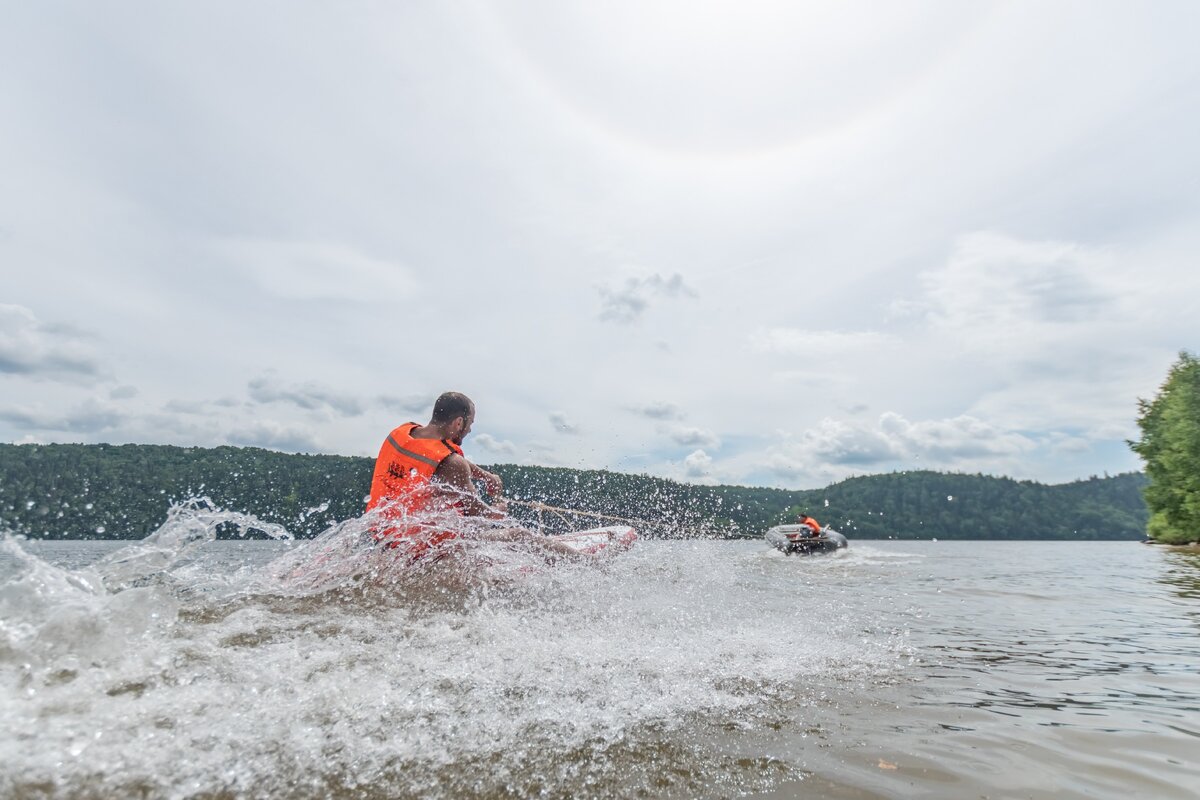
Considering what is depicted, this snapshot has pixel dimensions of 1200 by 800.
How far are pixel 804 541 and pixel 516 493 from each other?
20249 mm

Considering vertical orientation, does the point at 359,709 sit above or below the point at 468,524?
below

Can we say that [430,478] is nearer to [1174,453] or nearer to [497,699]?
[497,699]

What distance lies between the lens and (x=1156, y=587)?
39.4 ft

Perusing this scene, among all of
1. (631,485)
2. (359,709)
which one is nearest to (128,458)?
(631,485)

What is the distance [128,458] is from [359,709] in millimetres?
76239

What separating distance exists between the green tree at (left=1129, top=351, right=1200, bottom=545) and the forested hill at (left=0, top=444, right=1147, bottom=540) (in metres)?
9.55

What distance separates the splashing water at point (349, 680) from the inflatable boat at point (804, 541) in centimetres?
2167

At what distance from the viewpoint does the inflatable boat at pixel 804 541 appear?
26250mm

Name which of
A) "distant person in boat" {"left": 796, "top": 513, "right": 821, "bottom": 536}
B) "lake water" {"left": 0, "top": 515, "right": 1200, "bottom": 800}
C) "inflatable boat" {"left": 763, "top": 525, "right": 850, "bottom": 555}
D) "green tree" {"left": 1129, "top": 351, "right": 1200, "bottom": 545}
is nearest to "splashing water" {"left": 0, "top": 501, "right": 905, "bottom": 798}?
"lake water" {"left": 0, "top": 515, "right": 1200, "bottom": 800}

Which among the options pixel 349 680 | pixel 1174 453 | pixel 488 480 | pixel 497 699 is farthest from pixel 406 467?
pixel 1174 453

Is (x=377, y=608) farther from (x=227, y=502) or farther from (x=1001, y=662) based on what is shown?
(x=227, y=502)

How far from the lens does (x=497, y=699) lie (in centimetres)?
313

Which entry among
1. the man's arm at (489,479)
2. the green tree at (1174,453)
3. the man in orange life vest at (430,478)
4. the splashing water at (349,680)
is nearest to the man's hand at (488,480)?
the man's arm at (489,479)

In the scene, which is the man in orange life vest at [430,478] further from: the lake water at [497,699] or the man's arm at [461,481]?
the lake water at [497,699]
